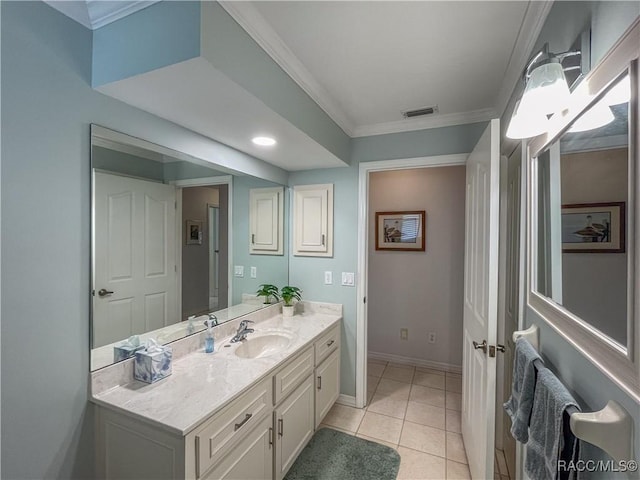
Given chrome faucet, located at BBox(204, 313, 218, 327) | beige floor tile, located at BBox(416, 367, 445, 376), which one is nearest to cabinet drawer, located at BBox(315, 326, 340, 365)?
chrome faucet, located at BBox(204, 313, 218, 327)

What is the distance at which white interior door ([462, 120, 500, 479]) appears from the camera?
1.42 meters

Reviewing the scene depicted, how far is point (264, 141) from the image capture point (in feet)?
6.03

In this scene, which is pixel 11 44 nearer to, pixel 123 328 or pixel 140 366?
pixel 123 328

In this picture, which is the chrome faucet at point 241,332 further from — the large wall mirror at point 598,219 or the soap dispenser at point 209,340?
the large wall mirror at point 598,219

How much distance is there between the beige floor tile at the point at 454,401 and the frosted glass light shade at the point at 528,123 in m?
2.40

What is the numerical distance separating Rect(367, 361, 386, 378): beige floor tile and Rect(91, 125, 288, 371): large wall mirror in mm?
1684

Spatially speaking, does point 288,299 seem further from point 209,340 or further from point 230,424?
point 230,424

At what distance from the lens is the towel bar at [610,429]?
0.58 m

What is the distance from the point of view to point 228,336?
6.44ft

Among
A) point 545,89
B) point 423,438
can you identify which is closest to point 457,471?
point 423,438

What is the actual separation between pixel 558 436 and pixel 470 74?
5.67 ft

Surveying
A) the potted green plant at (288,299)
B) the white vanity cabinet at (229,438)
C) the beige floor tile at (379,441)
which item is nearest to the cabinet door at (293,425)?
the white vanity cabinet at (229,438)

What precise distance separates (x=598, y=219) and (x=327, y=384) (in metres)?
2.05

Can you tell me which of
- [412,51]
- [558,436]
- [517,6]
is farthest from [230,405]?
[517,6]
